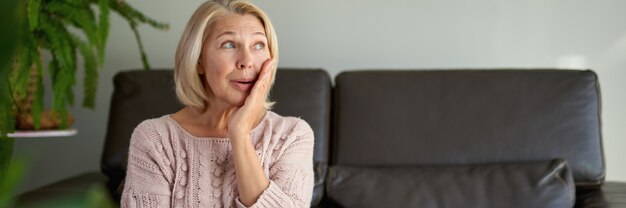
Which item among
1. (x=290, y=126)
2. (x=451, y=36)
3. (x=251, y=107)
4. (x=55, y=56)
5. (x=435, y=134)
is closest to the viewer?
(x=251, y=107)

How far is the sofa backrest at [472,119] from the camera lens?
1.85 m

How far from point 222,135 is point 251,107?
0.43ft

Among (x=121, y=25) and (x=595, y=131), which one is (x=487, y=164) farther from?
(x=121, y=25)

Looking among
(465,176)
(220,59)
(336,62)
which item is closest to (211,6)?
(220,59)

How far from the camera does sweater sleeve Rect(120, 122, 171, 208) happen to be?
137 cm

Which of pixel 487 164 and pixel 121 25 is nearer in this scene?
pixel 487 164

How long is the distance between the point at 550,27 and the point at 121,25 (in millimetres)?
1487

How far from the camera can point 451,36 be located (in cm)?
228

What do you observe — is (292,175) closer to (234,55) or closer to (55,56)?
(234,55)

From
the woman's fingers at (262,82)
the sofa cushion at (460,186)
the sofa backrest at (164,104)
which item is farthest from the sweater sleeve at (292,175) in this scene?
the sofa backrest at (164,104)

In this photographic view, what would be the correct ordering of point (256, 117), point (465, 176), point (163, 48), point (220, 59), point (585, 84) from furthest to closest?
point (163, 48) → point (585, 84) → point (465, 176) → point (256, 117) → point (220, 59)

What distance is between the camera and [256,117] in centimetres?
146

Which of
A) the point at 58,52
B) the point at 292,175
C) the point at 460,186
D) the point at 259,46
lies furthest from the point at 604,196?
the point at 58,52

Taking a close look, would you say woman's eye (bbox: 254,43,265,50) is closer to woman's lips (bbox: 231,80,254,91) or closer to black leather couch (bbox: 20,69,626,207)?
woman's lips (bbox: 231,80,254,91)
